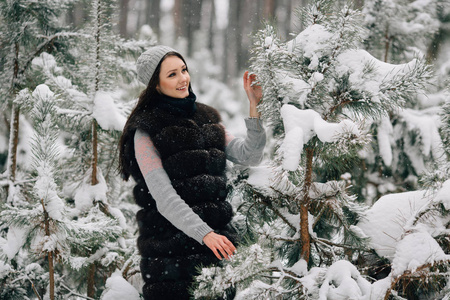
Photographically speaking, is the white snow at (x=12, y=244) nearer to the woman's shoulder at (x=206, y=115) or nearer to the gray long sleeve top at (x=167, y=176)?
the gray long sleeve top at (x=167, y=176)

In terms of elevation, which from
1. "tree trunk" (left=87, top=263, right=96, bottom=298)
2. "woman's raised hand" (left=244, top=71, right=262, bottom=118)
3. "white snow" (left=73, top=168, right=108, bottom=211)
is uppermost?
"woman's raised hand" (left=244, top=71, right=262, bottom=118)

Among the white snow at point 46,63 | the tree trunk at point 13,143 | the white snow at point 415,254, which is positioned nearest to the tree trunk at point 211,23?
A: the white snow at point 46,63

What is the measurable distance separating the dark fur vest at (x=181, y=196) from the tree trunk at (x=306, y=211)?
0.40m

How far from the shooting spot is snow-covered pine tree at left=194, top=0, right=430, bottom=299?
1572 millimetres

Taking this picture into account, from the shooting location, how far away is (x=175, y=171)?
212 cm

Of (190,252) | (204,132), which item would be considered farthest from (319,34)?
(190,252)

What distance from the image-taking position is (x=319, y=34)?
5.74 ft

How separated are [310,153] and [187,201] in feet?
2.24

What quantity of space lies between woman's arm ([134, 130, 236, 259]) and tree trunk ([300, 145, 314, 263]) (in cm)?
33

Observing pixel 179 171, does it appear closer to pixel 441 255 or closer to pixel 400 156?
pixel 441 255

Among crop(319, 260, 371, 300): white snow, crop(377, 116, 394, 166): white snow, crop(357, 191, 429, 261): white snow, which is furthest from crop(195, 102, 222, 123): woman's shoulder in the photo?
crop(377, 116, 394, 166): white snow

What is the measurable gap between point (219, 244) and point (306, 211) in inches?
16.5

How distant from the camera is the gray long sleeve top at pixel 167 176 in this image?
1.95 m

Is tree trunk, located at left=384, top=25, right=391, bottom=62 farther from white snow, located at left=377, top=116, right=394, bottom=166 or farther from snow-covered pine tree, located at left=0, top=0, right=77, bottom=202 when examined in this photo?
snow-covered pine tree, located at left=0, top=0, right=77, bottom=202
